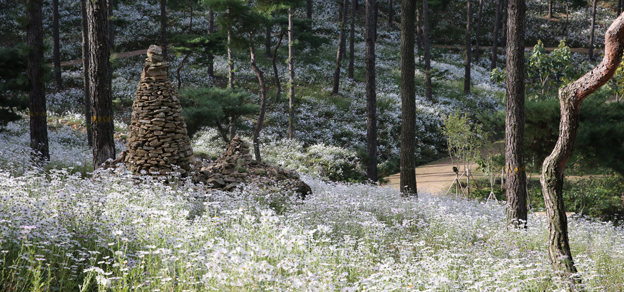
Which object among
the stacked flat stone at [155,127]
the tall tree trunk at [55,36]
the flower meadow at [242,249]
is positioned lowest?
the flower meadow at [242,249]

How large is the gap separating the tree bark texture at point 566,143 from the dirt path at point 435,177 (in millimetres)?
10855

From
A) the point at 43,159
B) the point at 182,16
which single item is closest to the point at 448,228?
the point at 43,159

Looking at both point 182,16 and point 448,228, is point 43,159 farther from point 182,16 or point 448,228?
point 182,16

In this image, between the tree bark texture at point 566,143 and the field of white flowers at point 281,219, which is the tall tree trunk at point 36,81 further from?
the tree bark texture at point 566,143

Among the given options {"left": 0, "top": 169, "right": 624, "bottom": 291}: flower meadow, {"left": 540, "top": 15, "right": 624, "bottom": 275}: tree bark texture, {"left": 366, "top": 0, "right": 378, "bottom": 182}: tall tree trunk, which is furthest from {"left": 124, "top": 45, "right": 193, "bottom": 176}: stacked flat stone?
{"left": 366, "top": 0, "right": 378, "bottom": 182}: tall tree trunk

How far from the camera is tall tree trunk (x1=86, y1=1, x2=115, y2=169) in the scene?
8.71 meters

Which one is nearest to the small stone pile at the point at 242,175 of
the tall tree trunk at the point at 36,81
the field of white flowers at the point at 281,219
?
the field of white flowers at the point at 281,219

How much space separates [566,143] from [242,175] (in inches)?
257

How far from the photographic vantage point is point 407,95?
1043cm

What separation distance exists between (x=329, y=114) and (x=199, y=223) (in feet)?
70.0

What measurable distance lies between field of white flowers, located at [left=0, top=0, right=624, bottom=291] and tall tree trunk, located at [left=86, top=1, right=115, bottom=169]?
0.80 m

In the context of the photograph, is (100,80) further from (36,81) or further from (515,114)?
(515,114)

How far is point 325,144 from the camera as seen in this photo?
22.5 metres

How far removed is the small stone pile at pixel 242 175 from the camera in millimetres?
9262
